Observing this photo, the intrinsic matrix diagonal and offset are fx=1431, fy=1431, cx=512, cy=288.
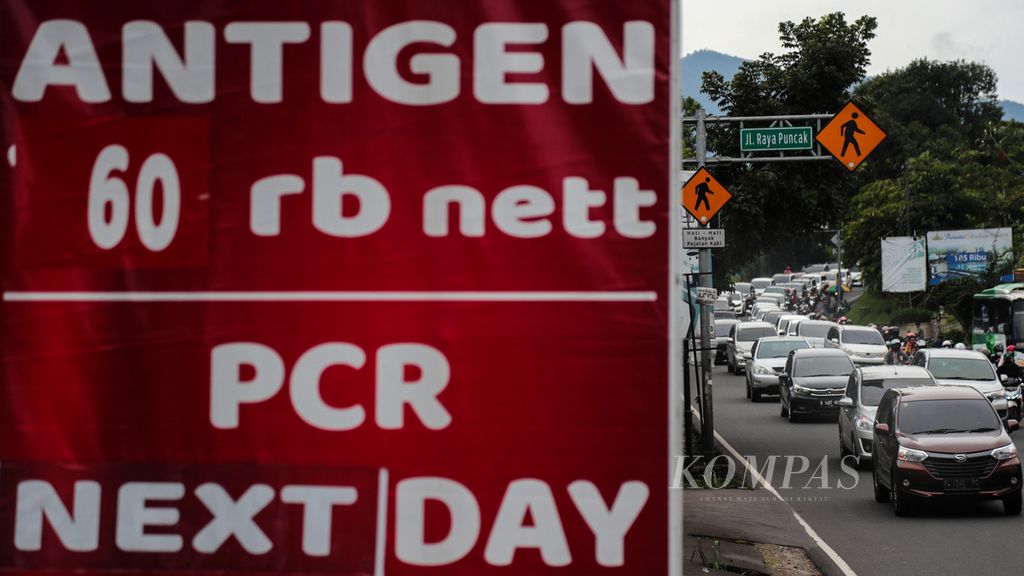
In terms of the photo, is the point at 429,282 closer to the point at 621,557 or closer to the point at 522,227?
the point at 522,227

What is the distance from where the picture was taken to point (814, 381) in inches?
1187

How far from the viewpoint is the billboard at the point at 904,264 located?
203 feet

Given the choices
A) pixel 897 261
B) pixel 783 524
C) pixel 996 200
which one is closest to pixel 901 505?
pixel 783 524

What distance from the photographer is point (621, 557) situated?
13.2 feet

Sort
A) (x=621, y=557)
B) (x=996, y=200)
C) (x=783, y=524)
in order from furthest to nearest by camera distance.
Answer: (x=996, y=200)
(x=783, y=524)
(x=621, y=557)

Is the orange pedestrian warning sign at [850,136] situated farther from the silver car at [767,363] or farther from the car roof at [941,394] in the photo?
the silver car at [767,363]

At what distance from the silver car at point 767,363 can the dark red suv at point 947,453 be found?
17.4 metres

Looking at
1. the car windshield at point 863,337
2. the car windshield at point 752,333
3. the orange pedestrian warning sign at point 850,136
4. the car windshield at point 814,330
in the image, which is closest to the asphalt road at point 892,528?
the orange pedestrian warning sign at point 850,136

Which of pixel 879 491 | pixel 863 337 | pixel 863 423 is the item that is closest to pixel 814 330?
pixel 863 337

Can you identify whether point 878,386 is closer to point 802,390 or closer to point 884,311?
point 802,390

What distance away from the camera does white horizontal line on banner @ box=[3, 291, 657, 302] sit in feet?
13.4

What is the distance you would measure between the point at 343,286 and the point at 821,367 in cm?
2736

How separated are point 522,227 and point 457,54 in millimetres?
535

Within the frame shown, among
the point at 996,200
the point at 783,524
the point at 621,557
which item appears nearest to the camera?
the point at 621,557
